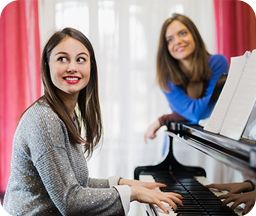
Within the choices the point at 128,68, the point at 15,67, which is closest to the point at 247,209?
the point at 128,68

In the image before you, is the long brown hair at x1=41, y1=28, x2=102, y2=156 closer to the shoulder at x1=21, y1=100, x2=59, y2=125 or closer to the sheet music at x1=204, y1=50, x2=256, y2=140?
the shoulder at x1=21, y1=100, x2=59, y2=125

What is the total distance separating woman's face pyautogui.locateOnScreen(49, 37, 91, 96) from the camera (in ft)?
5.51

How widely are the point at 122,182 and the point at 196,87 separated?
0.87 meters

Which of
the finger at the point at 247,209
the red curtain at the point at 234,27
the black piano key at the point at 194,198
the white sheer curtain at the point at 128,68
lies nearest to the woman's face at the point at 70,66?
the white sheer curtain at the point at 128,68

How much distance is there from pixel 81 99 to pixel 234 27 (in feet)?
3.58

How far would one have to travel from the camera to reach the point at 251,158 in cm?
102

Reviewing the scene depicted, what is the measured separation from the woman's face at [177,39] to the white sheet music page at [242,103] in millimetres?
729

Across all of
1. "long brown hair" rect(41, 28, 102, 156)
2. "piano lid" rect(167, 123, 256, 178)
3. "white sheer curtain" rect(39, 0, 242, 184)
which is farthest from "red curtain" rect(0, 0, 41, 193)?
"piano lid" rect(167, 123, 256, 178)

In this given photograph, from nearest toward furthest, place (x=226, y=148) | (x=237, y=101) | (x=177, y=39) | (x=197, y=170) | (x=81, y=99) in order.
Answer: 1. (x=226, y=148)
2. (x=237, y=101)
3. (x=81, y=99)
4. (x=197, y=170)
5. (x=177, y=39)

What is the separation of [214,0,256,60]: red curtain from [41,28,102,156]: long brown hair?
0.92 meters

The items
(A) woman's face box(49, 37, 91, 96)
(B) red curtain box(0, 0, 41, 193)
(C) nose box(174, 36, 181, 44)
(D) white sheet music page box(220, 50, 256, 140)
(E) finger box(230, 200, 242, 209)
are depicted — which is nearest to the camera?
(D) white sheet music page box(220, 50, 256, 140)

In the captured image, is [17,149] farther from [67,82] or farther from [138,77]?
[138,77]

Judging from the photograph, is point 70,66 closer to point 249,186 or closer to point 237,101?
point 237,101

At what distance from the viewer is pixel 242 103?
1.51 metres
